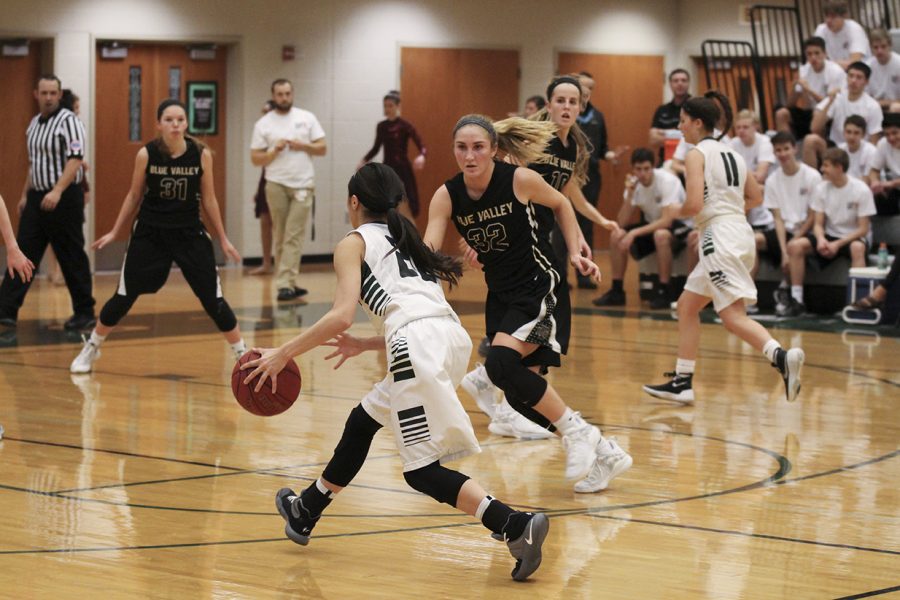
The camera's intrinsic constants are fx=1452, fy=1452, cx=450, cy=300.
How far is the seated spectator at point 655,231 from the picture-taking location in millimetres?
12633

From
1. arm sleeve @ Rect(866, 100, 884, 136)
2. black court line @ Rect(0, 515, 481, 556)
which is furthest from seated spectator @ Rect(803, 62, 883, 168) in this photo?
black court line @ Rect(0, 515, 481, 556)

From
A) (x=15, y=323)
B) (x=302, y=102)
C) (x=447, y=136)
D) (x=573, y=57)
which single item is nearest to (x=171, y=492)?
(x=15, y=323)

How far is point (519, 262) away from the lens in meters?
5.81

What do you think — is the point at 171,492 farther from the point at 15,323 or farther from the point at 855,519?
the point at 15,323

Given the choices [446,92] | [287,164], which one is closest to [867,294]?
[287,164]

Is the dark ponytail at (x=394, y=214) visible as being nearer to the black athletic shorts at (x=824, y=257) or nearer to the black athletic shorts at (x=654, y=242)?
the black athletic shorts at (x=824, y=257)

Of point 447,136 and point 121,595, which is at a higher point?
point 447,136

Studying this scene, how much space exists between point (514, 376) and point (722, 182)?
2.71 metres

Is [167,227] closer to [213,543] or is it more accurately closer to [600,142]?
[213,543]

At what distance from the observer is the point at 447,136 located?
→ 17.8 meters

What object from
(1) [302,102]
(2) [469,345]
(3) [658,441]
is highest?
(1) [302,102]

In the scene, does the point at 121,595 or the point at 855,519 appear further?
the point at 855,519

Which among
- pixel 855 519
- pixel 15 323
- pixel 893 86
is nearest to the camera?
pixel 855 519

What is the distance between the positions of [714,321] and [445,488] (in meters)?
7.66
